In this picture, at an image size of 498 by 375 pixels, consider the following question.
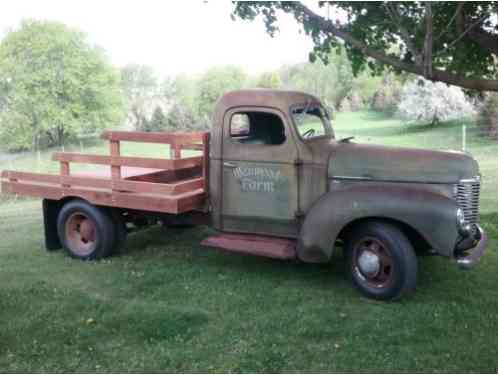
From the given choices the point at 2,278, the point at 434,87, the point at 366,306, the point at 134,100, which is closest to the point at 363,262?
the point at 366,306

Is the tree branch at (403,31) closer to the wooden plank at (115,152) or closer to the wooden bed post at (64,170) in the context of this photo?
the wooden plank at (115,152)

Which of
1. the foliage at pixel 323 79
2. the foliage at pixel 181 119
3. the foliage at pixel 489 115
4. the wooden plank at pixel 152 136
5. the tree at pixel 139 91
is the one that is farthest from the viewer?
the tree at pixel 139 91

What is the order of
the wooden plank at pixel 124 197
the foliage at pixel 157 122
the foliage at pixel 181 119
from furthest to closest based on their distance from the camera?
the foliage at pixel 157 122
the foliage at pixel 181 119
the wooden plank at pixel 124 197

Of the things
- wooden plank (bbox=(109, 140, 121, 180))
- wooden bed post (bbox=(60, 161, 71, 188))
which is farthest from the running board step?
wooden bed post (bbox=(60, 161, 71, 188))

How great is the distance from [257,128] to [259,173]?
630 mm

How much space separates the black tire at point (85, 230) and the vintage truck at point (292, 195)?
0.5 inches

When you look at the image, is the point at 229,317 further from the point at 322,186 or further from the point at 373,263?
the point at 322,186

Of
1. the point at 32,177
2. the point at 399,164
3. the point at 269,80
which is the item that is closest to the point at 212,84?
the point at 269,80

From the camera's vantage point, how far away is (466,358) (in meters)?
3.91

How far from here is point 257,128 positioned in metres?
6.08

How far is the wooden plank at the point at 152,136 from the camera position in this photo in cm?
608

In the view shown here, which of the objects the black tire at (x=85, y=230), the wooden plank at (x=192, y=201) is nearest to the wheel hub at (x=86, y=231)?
the black tire at (x=85, y=230)

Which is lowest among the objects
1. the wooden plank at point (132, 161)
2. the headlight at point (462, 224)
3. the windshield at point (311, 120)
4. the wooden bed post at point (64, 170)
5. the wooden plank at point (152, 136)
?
the headlight at point (462, 224)

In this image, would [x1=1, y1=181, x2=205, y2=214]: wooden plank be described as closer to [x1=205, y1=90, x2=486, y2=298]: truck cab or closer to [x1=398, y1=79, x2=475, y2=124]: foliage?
[x1=205, y1=90, x2=486, y2=298]: truck cab
